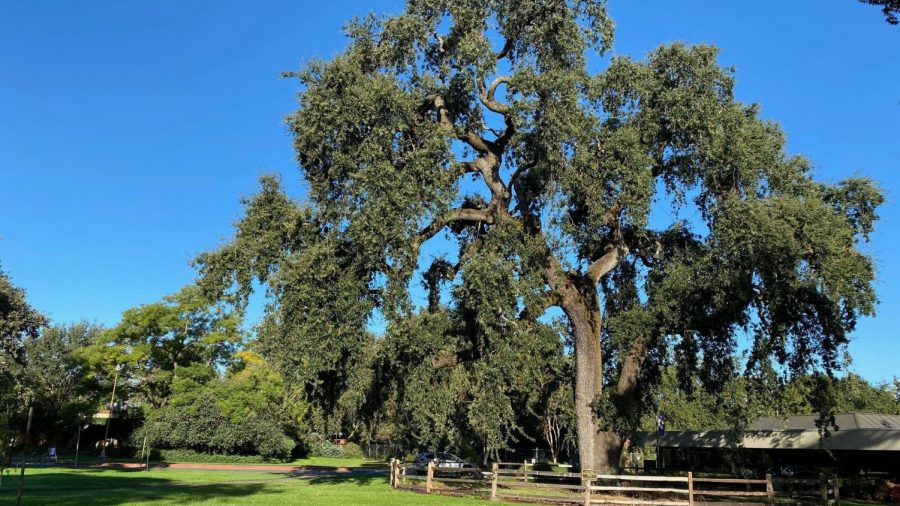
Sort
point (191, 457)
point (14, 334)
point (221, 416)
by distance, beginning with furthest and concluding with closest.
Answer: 1. point (221, 416)
2. point (191, 457)
3. point (14, 334)

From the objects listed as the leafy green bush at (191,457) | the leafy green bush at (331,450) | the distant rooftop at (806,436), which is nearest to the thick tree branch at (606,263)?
the distant rooftop at (806,436)

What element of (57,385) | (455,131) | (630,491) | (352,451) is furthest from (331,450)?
(455,131)

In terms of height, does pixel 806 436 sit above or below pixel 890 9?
below

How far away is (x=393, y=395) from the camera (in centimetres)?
2073

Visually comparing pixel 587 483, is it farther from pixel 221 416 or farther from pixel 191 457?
pixel 191 457

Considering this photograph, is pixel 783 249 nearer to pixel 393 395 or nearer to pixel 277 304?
pixel 393 395

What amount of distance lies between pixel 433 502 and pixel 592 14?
1569 centimetres

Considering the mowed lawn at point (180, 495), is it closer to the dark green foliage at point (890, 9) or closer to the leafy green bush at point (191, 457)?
the dark green foliage at point (890, 9)

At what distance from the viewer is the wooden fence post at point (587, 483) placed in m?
17.3

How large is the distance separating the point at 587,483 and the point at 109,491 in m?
15.3

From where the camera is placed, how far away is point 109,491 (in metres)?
19.8

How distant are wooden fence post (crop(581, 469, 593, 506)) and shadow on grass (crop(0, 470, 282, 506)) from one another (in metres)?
9.91

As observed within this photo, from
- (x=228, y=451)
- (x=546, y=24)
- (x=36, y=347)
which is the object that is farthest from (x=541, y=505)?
(x=36, y=347)

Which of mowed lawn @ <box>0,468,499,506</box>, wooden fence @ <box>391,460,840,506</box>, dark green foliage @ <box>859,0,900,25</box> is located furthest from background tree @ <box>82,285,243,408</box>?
dark green foliage @ <box>859,0,900,25</box>
